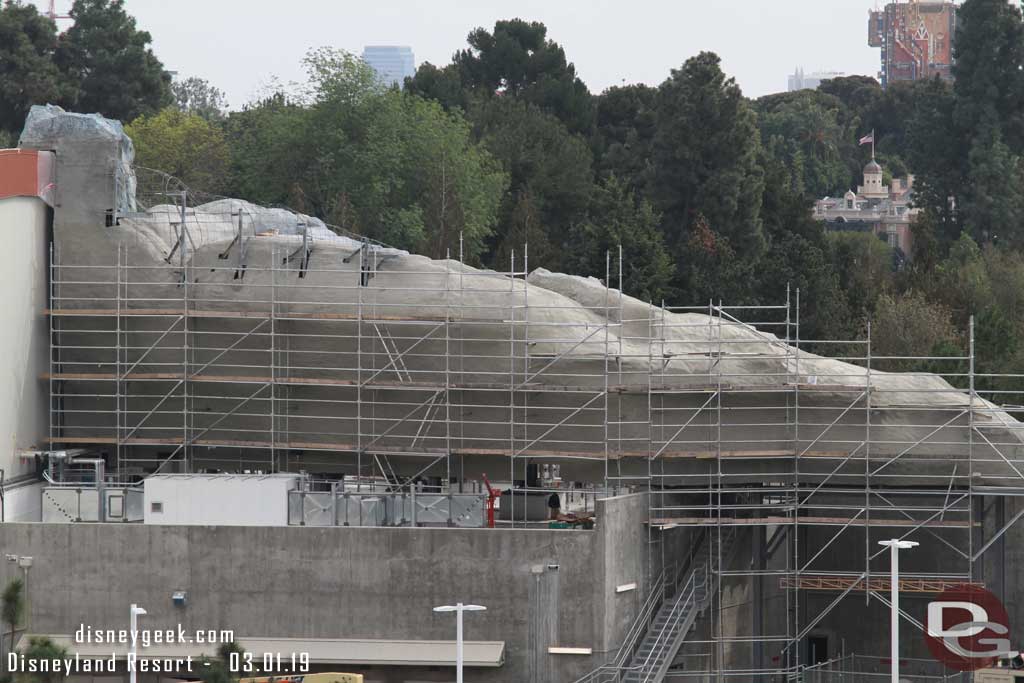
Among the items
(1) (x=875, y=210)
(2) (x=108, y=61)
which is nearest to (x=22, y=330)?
(2) (x=108, y=61)

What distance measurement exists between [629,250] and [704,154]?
58.9 ft

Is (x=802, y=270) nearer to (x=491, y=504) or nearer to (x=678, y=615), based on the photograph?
(x=678, y=615)

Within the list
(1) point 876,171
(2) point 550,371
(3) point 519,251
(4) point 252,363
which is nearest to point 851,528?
(2) point 550,371

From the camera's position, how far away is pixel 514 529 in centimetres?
4450

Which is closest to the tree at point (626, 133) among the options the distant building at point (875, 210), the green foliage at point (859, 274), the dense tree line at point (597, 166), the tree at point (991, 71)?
the dense tree line at point (597, 166)

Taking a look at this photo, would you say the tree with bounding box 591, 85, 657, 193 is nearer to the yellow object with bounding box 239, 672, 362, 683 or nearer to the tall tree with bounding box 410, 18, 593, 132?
the tall tree with bounding box 410, 18, 593, 132

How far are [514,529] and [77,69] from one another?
71747 mm

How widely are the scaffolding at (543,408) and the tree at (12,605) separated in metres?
5.39

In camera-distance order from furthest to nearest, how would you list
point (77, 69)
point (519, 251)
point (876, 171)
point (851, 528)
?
point (876, 171)
point (77, 69)
point (519, 251)
point (851, 528)

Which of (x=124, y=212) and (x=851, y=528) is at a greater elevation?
(x=124, y=212)

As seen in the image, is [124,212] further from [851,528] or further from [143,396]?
[851,528]

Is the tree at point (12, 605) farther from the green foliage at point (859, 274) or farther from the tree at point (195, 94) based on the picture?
the tree at point (195, 94)

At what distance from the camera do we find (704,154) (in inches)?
4124

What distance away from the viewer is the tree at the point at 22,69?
346ft
